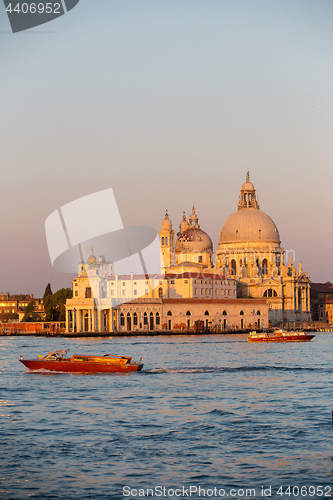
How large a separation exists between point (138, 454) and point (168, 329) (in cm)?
7493

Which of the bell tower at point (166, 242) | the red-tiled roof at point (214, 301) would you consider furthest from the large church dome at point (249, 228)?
the red-tiled roof at point (214, 301)

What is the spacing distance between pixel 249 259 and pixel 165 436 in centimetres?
9460

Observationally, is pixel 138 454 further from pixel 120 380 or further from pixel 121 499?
pixel 120 380

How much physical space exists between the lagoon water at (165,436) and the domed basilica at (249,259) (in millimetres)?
76089

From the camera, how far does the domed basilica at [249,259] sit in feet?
356

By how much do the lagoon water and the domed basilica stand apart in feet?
250

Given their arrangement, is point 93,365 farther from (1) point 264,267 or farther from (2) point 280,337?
(1) point 264,267

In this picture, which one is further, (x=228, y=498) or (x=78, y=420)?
(x=78, y=420)

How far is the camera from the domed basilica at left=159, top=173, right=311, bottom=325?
108 metres

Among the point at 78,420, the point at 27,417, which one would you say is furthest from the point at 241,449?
the point at 27,417

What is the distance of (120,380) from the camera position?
3111 centimetres

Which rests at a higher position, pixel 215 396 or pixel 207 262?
pixel 207 262

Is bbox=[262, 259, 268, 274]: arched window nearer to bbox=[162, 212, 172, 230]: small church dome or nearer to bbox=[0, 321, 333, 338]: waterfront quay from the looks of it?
bbox=[0, 321, 333, 338]: waterfront quay

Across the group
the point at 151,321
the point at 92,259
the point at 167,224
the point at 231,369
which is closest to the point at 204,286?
the point at 151,321
